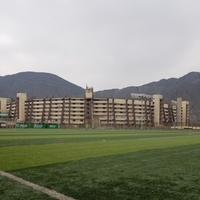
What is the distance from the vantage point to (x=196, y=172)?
1346cm

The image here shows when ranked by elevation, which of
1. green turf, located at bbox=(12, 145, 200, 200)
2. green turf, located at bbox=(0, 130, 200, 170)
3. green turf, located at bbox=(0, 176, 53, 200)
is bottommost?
green turf, located at bbox=(0, 176, 53, 200)

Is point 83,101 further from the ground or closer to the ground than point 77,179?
further from the ground

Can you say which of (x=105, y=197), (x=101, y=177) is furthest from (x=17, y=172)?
A: (x=105, y=197)

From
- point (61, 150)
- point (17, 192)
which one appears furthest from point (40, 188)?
point (61, 150)

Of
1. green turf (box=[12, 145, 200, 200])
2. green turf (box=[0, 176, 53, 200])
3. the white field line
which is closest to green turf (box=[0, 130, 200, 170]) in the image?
green turf (box=[12, 145, 200, 200])

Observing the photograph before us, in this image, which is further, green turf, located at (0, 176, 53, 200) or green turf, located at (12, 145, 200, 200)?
green turf, located at (12, 145, 200, 200)

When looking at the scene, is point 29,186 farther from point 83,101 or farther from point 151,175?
point 83,101

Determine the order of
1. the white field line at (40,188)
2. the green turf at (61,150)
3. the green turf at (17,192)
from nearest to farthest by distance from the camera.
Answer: the green turf at (17,192) → the white field line at (40,188) → the green turf at (61,150)

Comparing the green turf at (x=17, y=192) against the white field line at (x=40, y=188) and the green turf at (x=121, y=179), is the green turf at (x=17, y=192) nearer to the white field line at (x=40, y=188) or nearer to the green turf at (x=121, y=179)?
the white field line at (x=40, y=188)

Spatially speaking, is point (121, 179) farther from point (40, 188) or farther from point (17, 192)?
point (17, 192)

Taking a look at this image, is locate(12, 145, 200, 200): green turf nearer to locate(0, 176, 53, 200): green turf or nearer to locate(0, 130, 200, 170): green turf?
locate(0, 176, 53, 200): green turf

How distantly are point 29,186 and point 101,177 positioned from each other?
9.27 feet

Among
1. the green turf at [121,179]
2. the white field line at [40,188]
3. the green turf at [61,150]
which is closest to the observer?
the white field line at [40,188]

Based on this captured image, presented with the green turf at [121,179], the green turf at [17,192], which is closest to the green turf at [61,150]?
the green turf at [121,179]
